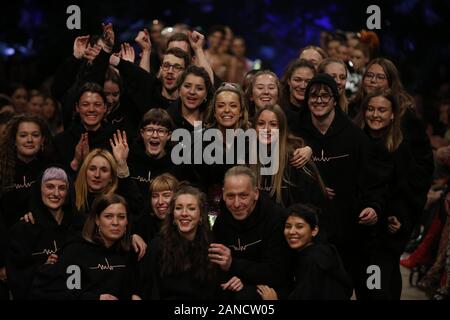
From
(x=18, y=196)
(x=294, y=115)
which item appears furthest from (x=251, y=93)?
(x=18, y=196)

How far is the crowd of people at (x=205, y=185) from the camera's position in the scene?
21.1 feet

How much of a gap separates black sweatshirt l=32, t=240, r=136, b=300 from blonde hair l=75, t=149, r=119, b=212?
474mm

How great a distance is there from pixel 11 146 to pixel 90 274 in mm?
1388

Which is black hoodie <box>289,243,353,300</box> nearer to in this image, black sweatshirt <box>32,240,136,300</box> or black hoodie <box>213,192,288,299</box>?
black hoodie <box>213,192,288,299</box>

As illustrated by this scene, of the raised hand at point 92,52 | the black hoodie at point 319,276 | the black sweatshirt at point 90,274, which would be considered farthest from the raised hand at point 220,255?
the raised hand at point 92,52

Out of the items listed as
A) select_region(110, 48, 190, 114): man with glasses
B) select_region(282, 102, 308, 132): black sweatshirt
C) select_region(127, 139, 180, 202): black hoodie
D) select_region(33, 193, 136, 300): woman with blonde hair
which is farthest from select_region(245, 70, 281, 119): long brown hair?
select_region(33, 193, 136, 300): woman with blonde hair

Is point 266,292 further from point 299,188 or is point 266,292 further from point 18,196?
point 18,196

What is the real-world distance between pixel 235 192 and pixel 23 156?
1.77 meters

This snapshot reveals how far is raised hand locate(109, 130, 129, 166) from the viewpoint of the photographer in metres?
7.17

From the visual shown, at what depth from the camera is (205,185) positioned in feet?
23.0

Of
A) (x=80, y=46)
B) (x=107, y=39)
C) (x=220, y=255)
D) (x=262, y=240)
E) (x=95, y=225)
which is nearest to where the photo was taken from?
(x=220, y=255)

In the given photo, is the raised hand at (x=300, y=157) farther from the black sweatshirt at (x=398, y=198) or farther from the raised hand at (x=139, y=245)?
the raised hand at (x=139, y=245)
